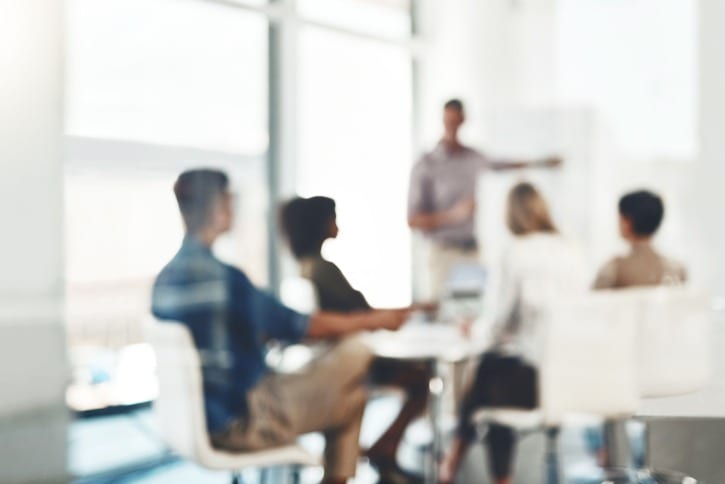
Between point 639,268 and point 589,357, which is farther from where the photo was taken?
point 639,268

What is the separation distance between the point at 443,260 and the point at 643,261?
71 centimetres

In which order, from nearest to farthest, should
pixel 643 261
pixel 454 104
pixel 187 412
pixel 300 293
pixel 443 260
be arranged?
1. pixel 187 412
2. pixel 300 293
3. pixel 643 261
4. pixel 443 260
5. pixel 454 104

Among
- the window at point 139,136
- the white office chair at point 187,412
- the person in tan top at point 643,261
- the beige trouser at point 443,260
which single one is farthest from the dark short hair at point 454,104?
the white office chair at point 187,412

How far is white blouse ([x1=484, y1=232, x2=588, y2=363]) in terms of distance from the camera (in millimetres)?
2117

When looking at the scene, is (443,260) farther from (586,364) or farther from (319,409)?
(319,409)

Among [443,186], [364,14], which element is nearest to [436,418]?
[443,186]

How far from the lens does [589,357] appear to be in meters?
2.02

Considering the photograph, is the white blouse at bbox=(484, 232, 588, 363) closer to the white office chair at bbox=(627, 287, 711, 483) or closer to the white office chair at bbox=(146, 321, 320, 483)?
the white office chair at bbox=(627, 287, 711, 483)

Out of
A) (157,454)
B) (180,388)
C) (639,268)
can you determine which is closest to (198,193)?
(180,388)

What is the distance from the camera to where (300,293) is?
6.60 ft

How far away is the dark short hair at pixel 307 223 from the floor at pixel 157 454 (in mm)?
471

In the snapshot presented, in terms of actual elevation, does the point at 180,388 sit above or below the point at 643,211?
below

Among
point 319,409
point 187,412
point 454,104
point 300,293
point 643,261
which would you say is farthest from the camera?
point 454,104

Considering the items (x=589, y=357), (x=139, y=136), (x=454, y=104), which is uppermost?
(x=454, y=104)
